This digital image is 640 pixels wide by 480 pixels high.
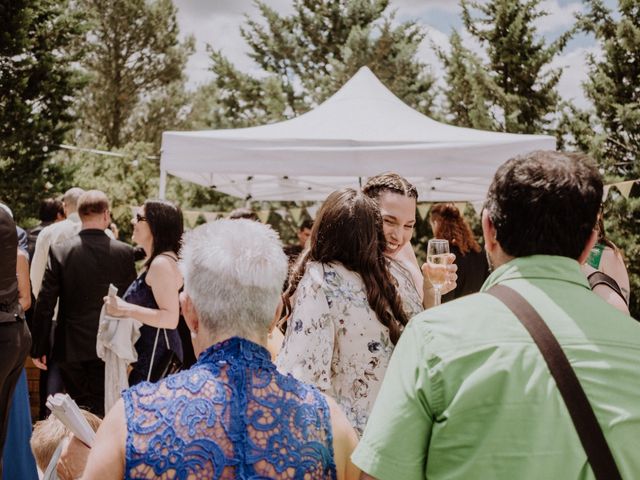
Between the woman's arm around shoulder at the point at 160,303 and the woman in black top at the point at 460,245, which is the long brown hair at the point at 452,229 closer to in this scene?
the woman in black top at the point at 460,245

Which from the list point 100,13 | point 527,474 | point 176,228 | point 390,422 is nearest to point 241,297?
point 390,422

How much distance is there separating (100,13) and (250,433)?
2502 centimetres

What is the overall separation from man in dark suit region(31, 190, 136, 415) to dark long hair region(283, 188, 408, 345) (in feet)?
8.18

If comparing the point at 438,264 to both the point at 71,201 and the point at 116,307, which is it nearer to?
the point at 116,307

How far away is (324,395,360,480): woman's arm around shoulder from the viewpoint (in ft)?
4.87

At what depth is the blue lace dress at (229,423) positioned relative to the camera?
1345 millimetres

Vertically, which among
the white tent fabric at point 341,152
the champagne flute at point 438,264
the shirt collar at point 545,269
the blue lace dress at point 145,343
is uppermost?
the white tent fabric at point 341,152

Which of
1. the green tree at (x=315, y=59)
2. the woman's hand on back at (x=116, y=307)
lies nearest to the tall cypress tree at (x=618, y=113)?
the green tree at (x=315, y=59)

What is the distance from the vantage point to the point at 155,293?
3816 mm

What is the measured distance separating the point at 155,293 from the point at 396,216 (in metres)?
1.61

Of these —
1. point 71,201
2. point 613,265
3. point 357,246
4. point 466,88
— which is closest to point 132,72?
point 466,88

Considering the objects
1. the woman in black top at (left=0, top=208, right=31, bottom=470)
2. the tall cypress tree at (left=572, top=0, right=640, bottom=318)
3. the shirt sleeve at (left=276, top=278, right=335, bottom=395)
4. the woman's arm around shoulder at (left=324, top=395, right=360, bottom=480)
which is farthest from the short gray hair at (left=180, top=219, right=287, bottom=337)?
the tall cypress tree at (left=572, top=0, right=640, bottom=318)

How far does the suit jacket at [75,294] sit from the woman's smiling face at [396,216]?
230cm

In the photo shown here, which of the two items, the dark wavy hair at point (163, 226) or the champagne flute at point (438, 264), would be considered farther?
the dark wavy hair at point (163, 226)
